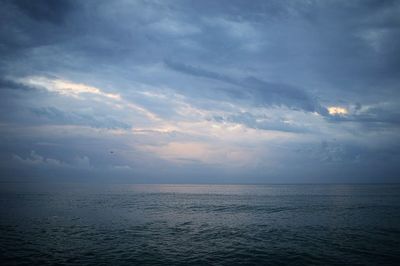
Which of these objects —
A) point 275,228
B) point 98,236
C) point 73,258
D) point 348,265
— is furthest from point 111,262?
point 275,228

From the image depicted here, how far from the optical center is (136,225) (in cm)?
4912

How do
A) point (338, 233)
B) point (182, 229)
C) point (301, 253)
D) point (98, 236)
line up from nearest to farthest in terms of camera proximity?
point (301, 253)
point (98, 236)
point (338, 233)
point (182, 229)

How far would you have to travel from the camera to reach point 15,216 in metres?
57.5

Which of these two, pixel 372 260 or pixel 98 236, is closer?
pixel 372 260

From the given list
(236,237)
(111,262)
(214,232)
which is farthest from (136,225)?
(111,262)

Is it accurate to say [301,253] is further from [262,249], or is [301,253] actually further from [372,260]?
[372,260]

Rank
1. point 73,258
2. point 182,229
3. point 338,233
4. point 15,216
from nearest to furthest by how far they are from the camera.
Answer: point 73,258, point 338,233, point 182,229, point 15,216

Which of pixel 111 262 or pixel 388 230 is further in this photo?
pixel 388 230

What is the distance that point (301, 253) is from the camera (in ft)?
102

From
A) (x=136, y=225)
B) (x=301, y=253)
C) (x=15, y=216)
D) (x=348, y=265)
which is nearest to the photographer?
(x=348, y=265)

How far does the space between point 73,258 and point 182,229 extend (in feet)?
64.1

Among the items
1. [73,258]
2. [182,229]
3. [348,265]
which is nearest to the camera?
[348,265]

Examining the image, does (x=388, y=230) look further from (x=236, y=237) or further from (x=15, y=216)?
(x=15, y=216)

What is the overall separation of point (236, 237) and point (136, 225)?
60.2 ft
